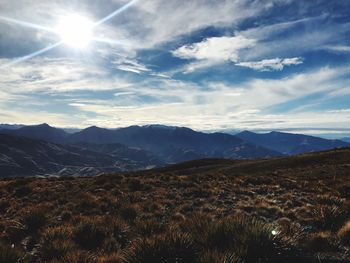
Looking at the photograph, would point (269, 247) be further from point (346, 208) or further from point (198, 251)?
point (346, 208)

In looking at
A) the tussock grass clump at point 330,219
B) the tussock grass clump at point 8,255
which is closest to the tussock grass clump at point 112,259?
the tussock grass clump at point 8,255

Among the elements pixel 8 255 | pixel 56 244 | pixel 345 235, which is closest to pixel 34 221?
A: pixel 56 244

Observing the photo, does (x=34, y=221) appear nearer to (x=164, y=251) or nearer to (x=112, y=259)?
(x=112, y=259)

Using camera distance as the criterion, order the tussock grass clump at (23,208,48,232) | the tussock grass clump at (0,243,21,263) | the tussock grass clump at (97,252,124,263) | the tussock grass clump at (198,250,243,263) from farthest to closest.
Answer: the tussock grass clump at (23,208,48,232), the tussock grass clump at (0,243,21,263), the tussock grass clump at (97,252,124,263), the tussock grass clump at (198,250,243,263)

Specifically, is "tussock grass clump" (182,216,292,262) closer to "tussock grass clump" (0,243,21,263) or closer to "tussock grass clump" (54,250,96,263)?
"tussock grass clump" (54,250,96,263)

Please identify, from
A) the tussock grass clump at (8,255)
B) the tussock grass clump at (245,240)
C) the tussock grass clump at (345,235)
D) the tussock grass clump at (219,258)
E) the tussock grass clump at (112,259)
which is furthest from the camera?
the tussock grass clump at (345,235)

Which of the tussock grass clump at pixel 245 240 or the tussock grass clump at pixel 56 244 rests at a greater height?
the tussock grass clump at pixel 245 240

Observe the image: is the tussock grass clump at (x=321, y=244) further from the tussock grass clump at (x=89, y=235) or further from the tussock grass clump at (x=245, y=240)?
the tussock grass clump at (x=89, y=235)

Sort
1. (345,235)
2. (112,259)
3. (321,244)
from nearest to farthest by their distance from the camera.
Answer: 1. (112,259)
2. (321,244)
3. (345,235)

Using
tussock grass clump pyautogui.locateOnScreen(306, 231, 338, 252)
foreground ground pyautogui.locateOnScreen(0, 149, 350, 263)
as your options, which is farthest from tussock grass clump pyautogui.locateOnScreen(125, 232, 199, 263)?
tussock grass clump pyautogui.locateOnScreen(306, 231, 338, 252)

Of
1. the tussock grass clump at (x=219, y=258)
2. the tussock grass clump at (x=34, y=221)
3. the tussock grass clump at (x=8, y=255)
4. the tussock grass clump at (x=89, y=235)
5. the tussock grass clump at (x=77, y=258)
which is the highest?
the tussock grass clump at (x=219, y=258)

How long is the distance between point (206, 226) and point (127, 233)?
11.5 feet

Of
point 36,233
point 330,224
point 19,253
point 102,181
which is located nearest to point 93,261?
point 19,253

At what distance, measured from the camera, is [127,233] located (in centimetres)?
1065
